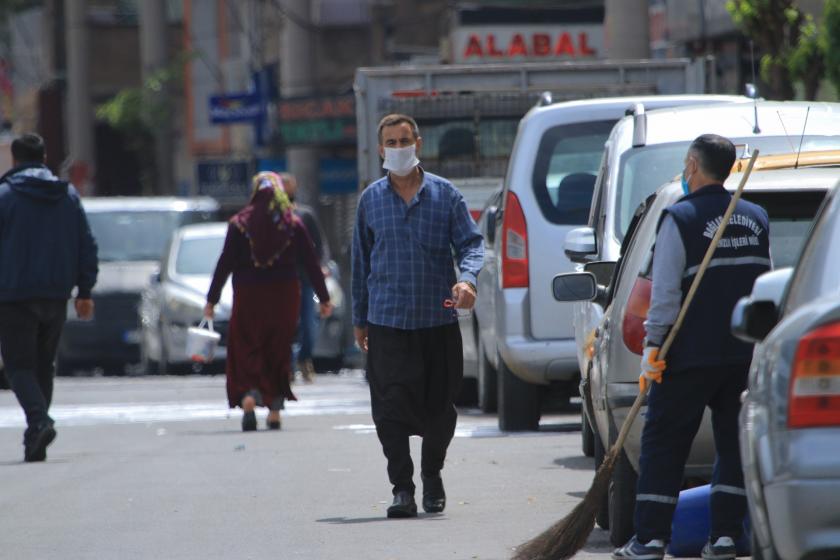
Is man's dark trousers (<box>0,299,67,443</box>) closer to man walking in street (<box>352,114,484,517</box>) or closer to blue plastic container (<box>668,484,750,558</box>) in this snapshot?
man walking in street (<box>352,114,484,517</box>)

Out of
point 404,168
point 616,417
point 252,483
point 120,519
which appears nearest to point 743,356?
point 616,417

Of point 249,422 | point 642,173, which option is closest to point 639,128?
point 642,173

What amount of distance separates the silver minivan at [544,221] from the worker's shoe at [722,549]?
5751 millimetres

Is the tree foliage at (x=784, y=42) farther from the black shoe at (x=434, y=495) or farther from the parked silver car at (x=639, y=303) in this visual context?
the parked silver car at (x=639, y=303)

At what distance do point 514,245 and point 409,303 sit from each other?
12.0 ft

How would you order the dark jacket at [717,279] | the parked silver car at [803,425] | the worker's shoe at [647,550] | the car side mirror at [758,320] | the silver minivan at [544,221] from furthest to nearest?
the silver minivan at [544,221], the worker's shoe at [647,550], the dark jacket at [717,279], the car side mirror at [758,320], the parked silver car at [803,425]

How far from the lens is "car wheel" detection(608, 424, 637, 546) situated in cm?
789

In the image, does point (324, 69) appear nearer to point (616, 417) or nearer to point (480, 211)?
point (480, 211)

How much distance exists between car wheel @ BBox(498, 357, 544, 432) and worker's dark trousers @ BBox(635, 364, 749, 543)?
6.16 metres

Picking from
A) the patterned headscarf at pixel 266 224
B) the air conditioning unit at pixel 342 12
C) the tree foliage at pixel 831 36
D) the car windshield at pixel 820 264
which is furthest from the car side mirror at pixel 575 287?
the air conditioning unit at pixel 342 12

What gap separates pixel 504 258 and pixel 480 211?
3554 mm

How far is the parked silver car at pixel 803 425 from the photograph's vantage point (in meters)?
5.35

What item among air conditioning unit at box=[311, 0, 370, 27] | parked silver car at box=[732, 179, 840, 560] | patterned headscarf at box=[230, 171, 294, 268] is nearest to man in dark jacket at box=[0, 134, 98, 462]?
patterned headscarf at box=[230, 171, 294, 268]

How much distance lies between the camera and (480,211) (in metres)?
16.6
